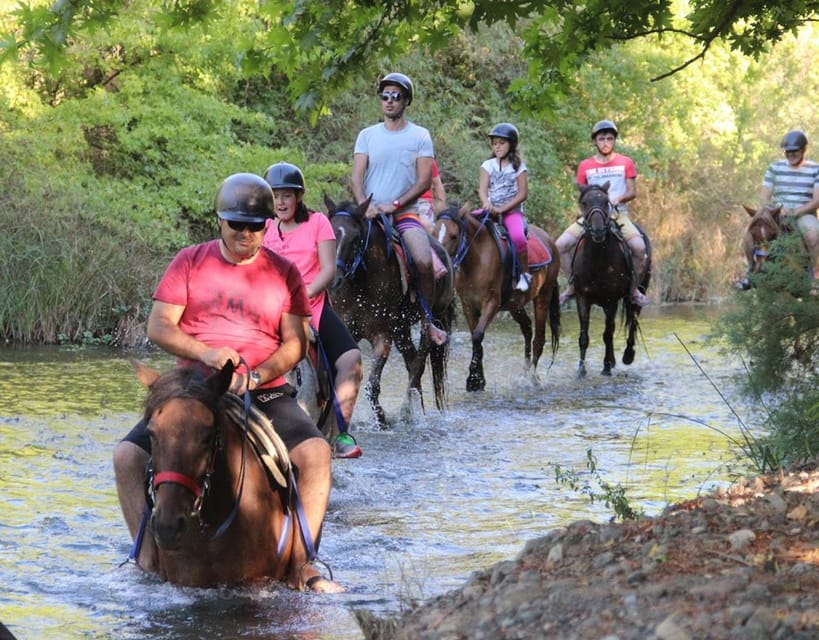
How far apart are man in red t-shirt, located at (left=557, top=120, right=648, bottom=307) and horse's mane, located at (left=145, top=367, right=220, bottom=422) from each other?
1375 centimetres

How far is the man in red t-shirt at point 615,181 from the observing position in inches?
802

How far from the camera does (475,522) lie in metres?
9.84

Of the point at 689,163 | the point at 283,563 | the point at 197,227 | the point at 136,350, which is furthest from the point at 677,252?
the point at 283,563

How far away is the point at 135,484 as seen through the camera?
7.18 metres

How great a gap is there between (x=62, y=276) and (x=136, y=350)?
1.48 metres

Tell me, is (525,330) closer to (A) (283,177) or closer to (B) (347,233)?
(B) (347,233)

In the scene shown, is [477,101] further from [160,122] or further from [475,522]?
[475,522]

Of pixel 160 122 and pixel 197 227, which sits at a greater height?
pixel 160 122

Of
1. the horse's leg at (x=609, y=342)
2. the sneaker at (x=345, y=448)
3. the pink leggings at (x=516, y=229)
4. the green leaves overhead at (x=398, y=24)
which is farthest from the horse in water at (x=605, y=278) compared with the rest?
the green leaves overhead at (x=398, y=24)

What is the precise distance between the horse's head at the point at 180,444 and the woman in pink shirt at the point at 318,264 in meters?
3.23

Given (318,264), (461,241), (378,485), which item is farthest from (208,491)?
(461,241)

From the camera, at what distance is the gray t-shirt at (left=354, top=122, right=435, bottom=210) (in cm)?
1441

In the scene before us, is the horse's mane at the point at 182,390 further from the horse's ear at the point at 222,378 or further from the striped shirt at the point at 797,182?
the striped shirt at the point at 797,182

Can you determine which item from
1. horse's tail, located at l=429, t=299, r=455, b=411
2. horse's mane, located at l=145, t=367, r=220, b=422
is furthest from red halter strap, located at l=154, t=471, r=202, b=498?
horse's tail, located at l=429, t=299, r=455, b=411
